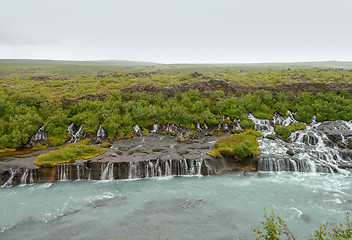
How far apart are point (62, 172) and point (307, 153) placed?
1644 inches

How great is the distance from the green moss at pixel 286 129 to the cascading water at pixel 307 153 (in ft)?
3.00

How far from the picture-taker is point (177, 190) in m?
29.5

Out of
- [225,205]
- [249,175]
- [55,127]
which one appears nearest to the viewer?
[225,205]

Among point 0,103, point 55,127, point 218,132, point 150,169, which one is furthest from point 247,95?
point 0,103

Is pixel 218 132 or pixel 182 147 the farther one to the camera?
pixel 218 132

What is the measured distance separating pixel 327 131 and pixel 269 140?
12.6 m

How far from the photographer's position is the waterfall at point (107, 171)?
33375 mm

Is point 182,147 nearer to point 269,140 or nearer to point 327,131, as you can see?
point 269,140

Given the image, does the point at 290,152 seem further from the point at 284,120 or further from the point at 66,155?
the point at 66,155

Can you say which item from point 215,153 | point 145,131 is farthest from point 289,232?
point 145,131

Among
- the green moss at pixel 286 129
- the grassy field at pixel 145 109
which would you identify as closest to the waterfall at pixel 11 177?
the grassy field at pixel 145 109

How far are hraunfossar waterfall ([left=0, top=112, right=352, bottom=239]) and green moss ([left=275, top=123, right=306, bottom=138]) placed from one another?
1.78 metres

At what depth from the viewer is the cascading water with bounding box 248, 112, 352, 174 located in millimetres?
34406

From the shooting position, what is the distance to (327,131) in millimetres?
44625
